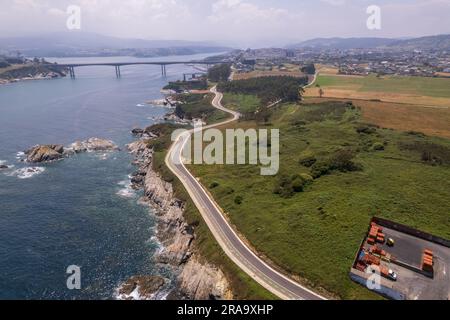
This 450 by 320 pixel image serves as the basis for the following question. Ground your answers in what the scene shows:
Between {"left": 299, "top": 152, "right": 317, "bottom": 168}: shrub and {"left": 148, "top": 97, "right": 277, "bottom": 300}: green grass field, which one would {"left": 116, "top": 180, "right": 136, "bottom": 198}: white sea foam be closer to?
{"left": 148, "top": 97, "right": 277, "bottom": 300}: green grass field

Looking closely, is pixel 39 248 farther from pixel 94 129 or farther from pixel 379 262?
pixel 94 129

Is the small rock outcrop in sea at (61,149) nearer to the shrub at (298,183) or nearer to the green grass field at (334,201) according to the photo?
the green grass field at (334,201)

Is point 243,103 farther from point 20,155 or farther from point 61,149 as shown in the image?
point 20,155

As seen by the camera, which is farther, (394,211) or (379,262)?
(394,211)

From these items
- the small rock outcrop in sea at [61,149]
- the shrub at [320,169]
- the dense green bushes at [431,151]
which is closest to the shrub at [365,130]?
the dense green bushes at [431,151]

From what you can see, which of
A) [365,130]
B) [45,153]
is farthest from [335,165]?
[45,153]
